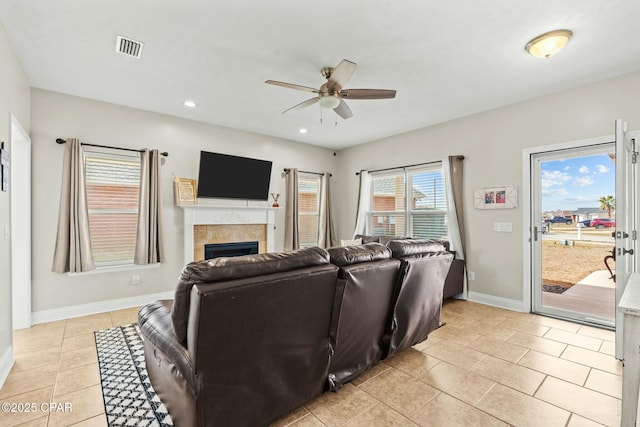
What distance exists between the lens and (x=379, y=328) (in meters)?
2.39

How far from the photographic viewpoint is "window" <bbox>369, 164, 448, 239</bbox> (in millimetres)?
5059

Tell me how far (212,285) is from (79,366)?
2.09 m

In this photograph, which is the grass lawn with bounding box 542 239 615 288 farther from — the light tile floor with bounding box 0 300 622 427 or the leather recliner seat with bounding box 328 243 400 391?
the leather recliner seat with bounding box 328 243 400 391

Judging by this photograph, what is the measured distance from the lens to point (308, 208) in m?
6.29

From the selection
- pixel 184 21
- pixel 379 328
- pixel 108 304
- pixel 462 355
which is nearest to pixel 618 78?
pixel 462 355

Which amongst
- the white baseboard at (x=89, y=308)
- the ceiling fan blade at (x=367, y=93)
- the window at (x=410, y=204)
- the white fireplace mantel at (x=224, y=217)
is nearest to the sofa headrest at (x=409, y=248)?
the ceiling fan blade at (x=367, y=93)

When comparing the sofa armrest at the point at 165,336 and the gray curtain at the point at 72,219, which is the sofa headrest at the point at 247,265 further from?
the gray curtain at the point at 72,219

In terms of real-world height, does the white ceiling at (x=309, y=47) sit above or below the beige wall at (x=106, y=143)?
above

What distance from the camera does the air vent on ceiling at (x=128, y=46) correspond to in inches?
102

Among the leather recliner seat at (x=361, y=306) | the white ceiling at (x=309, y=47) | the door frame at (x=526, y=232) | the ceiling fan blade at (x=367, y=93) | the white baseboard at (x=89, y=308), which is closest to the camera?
the leather recliner seat at (x=361, y=306)

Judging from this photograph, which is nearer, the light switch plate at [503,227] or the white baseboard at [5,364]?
the white baseboard at [5,364]

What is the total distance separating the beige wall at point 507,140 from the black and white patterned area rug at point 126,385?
4.22m

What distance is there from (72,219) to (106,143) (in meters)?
1.08

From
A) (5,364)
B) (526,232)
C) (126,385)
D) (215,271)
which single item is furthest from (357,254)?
(526,232)
